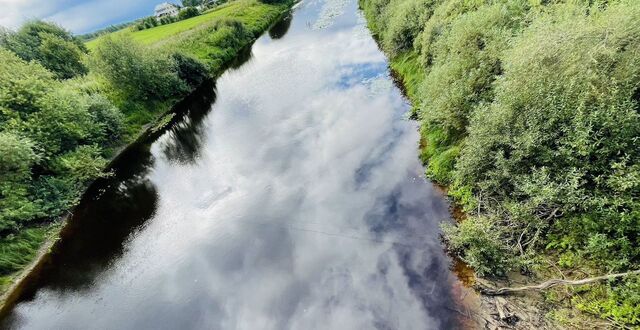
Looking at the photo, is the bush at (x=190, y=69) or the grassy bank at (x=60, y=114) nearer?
the grassy bank at (x=60, y=114)

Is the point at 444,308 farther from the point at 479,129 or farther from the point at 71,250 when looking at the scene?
the point at 71,250

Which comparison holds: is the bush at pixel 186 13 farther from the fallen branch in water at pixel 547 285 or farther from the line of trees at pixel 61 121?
the fallen branch in water at pixel 547 285

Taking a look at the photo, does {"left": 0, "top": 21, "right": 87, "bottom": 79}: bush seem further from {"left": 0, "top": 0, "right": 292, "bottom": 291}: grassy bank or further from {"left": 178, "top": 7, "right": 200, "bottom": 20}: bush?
{"left": 178, "top": 7, "right": 200, "bottom": 20}: bush

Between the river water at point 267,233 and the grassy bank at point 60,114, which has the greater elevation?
the grassy bank at point 60,114

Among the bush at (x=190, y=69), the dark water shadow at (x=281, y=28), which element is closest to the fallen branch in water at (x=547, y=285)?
the bush at (x=190, y=69)

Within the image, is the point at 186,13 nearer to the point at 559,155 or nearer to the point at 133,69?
the point at 133,69

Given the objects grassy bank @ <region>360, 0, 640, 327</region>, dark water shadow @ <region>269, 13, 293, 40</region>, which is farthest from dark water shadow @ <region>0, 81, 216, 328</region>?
dark water shadow @ <region>269, 13, 293, 40</region>

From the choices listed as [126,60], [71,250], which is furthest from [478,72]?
[126,60]
